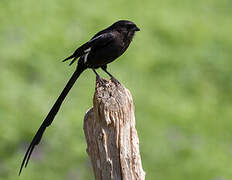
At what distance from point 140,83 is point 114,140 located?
648cm

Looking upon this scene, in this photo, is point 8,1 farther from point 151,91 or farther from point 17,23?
point 151,91

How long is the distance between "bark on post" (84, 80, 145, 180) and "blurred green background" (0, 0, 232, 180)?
4.47 meters

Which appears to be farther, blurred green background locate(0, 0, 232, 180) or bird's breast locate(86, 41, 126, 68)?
blurred green background locate(0, 0, 232, 180)

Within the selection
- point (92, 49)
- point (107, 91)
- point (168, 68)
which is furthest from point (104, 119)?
point (168, 68)

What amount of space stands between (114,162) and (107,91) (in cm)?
69

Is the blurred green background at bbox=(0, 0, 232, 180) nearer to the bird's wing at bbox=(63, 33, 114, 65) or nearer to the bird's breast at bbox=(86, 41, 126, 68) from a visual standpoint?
the bird's breast at bbox=(86, 41, 126, 68)

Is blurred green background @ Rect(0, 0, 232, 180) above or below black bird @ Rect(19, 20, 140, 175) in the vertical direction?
above

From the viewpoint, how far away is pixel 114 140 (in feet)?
16.5

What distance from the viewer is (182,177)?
9.85 m

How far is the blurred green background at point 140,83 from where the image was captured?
989 centimetres

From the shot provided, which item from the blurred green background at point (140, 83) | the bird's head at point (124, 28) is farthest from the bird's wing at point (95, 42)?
the blurred green background at point (140, 83)

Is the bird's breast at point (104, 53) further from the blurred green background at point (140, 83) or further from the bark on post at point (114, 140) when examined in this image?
the blurred green background at point (140, 83)

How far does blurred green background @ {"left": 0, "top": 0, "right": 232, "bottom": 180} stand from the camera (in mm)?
9891

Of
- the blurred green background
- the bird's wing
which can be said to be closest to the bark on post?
the bird's wing
